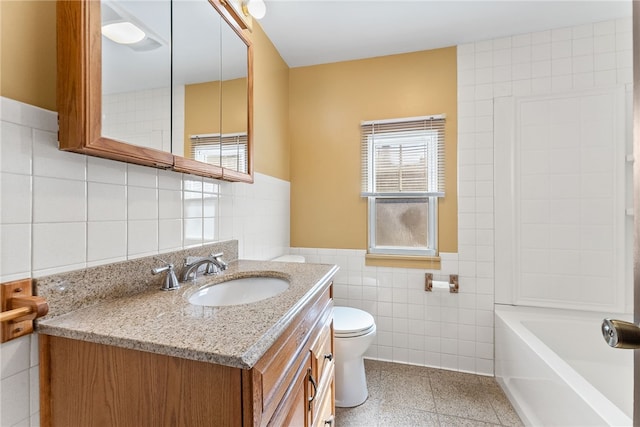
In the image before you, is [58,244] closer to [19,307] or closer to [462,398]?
[19,307]

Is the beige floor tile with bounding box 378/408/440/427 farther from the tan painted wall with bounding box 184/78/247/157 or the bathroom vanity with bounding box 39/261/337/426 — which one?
the tan painted wall with bounding box 184/78/247/157

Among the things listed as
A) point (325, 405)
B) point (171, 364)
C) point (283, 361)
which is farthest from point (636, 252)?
point (325, 405)

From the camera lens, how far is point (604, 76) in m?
1.82

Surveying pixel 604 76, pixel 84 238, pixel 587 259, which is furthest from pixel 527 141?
pixel 84 238

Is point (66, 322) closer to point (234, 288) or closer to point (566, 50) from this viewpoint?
point (234, 288)

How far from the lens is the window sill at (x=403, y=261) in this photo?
2.08m

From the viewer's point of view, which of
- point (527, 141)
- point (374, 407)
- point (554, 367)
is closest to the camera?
point (554, 367)

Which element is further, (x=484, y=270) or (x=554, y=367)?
(x=484, y=270)

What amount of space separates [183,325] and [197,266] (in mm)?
465

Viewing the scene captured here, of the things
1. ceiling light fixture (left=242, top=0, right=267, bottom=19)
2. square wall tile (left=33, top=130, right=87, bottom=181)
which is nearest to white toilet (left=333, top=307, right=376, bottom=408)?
square wall tile (left=33, top=130, right=87, bottom=181)

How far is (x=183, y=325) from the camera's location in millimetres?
639

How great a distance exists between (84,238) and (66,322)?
0.22 metres

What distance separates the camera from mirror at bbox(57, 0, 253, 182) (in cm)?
67

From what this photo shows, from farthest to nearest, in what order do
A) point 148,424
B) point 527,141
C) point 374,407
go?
point 527,141
point 374,407
point 148,424
